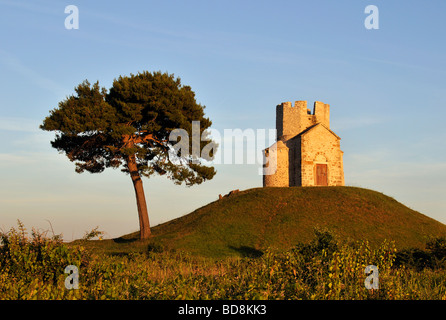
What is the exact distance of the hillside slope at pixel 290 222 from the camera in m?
28.3

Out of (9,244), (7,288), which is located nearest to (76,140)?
(9,244)

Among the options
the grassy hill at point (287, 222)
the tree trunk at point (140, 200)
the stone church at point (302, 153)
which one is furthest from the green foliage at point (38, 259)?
the stone church at point (302, 153)

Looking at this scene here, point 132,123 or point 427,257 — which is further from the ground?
point 132,123

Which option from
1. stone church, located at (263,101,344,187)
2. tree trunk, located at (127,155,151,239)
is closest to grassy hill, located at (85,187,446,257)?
tree trunk, located at (127,155,151,239)

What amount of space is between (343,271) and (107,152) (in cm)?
2758

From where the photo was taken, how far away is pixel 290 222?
→ 1210 inches

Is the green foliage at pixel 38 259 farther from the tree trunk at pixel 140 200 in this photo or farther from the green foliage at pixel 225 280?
the tree trunk at pixel 140 200

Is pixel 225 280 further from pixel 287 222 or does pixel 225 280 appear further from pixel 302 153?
pixel 302 153

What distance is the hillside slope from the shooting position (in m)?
28.3

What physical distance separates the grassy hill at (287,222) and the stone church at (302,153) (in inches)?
169

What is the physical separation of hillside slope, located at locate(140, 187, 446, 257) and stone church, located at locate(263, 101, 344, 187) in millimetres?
4366

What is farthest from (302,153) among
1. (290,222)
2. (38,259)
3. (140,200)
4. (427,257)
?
(38,259)

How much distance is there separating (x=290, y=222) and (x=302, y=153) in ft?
40.3
